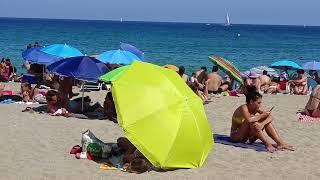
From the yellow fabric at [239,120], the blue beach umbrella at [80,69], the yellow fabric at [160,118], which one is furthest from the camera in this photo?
the blue beach umbrella at [80,69]

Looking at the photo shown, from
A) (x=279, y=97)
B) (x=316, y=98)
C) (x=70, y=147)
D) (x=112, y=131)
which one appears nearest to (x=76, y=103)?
(x=112, y=131)

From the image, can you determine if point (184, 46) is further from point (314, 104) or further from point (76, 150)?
point (76, 150)

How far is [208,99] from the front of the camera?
14609mm

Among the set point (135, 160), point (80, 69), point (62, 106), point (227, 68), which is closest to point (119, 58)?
point (227, 68)

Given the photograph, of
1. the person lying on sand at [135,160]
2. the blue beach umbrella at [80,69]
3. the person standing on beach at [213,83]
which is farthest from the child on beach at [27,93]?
the person lying on sand at [135,160]

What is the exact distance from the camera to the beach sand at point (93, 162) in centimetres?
684

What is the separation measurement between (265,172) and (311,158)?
124 centimetres

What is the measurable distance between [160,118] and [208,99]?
25.7 ft

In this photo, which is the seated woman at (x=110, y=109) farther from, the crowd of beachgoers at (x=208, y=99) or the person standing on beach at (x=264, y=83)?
the person standing on beach at (x=264, y=83)

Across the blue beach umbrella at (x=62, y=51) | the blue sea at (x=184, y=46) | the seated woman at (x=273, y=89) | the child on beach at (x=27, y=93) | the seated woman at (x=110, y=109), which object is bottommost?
the blue sea at (x=184, y=46)

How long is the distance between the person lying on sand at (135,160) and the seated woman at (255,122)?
6.45 ft

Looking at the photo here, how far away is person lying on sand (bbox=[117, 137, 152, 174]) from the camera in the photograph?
6918 millimetres

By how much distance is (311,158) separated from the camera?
8125mm

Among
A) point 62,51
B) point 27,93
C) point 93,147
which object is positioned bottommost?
point 27,93
